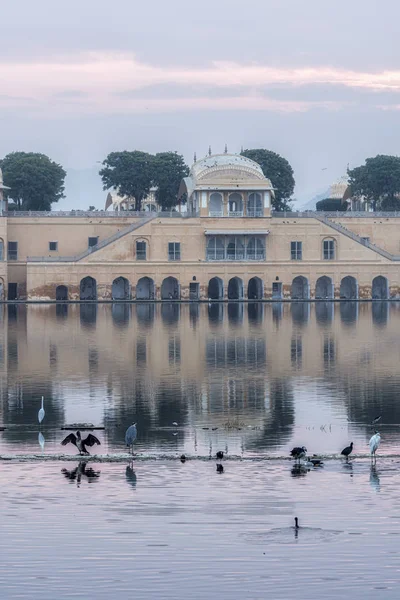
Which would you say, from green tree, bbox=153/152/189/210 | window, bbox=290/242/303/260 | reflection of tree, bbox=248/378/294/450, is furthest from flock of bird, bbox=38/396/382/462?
green tree, bbox=153/152/189/210

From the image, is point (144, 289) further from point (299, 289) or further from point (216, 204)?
point (299, 289)

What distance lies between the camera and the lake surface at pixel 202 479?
16250 mm

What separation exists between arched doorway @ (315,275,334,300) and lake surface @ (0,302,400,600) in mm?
45025

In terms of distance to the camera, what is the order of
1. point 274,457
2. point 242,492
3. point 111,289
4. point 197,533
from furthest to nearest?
point 111,289 < point 274,457 < point 242,492 < point 197,533

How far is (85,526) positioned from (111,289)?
7309cm

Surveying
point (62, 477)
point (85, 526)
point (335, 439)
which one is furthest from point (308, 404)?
point (85, 526)

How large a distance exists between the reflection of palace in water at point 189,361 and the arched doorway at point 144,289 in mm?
18217

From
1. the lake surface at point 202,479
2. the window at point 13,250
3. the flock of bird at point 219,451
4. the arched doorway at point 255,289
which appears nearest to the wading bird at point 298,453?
the flock of bird at point 219,451

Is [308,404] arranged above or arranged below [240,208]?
below

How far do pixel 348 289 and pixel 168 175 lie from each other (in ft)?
59.0

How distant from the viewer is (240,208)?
307 feet

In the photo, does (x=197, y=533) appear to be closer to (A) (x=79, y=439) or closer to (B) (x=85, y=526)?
(B) (x=85, y=526)

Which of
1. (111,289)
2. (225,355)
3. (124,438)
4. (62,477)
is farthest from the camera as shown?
(111,289)

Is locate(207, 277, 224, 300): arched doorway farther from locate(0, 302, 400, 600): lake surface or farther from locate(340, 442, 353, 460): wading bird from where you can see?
locate(340, 442, 353, 460): wading bird
